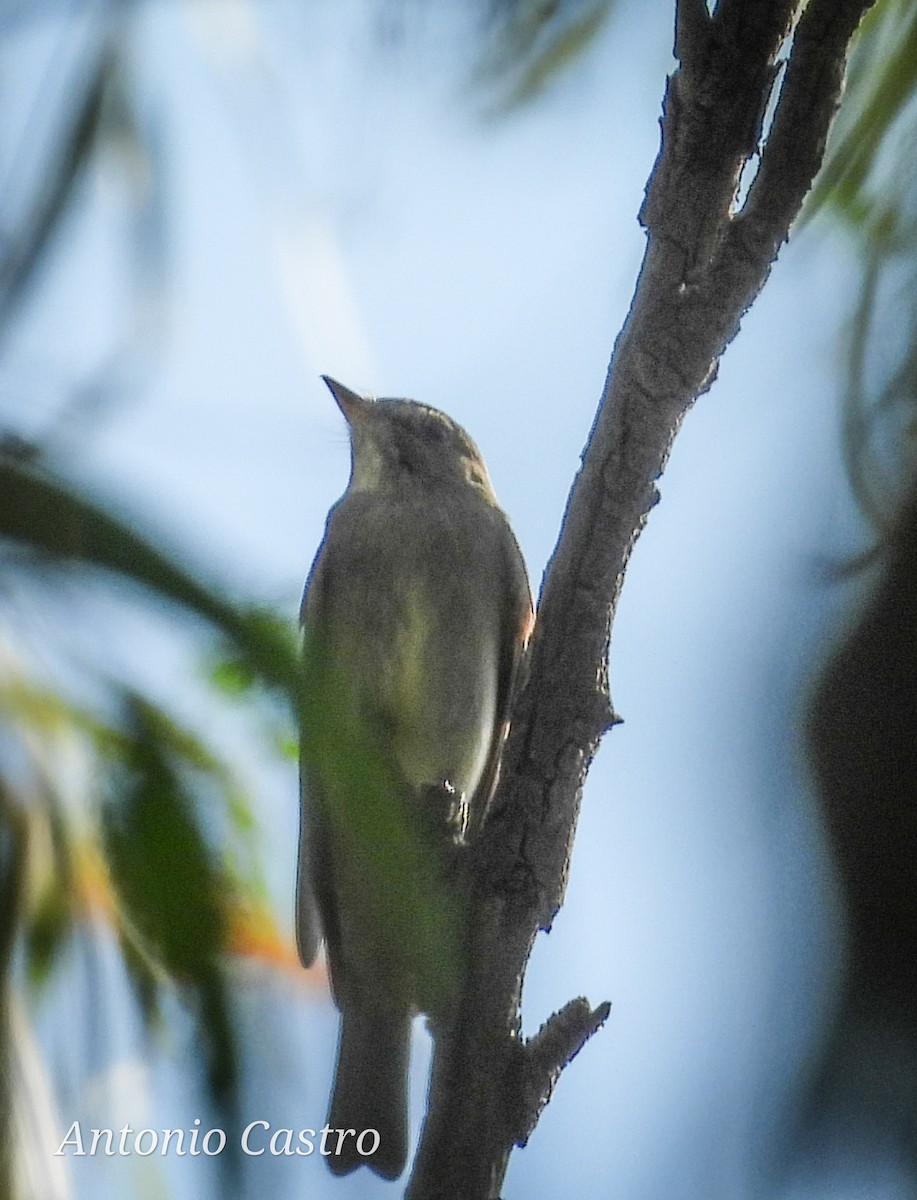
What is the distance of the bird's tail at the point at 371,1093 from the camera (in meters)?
3.45

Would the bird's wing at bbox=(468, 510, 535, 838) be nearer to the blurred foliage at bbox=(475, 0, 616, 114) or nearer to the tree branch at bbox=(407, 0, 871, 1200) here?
the tree branch at bbox=(407, 0, 871, 1200)

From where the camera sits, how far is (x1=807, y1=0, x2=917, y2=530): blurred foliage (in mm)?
2199

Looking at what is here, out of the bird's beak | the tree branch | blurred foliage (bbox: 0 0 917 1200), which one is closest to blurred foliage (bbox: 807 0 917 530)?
the tree branch

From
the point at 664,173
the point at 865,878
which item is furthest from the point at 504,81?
the point at 865,878

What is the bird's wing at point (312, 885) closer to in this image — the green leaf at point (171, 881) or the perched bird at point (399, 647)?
the perched bird at point (399, 647)

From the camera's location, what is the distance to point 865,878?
217cm

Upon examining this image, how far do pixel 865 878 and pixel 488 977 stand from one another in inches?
34.1

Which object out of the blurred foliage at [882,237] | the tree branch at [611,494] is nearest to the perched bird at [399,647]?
the tree branch at [611,494]

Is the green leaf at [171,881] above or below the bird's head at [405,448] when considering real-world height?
below

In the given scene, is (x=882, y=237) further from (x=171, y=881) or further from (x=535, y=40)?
(x=171, y=881)

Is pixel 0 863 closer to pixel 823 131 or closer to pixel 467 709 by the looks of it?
pixel 823 131

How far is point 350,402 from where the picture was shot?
4.77 metres

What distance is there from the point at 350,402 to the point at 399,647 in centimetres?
99

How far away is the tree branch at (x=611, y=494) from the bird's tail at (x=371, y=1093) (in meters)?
0.71
